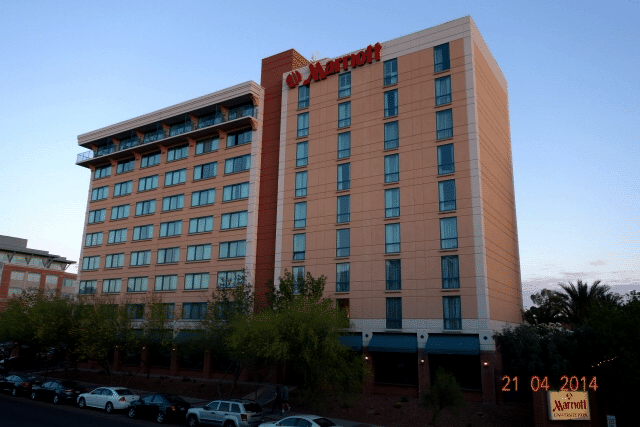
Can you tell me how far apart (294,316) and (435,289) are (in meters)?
14.7

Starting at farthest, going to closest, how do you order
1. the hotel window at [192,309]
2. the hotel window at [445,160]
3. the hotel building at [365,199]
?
the hotel window at [192,309], the hotel window at [445,160], the hotel building at [365,199]

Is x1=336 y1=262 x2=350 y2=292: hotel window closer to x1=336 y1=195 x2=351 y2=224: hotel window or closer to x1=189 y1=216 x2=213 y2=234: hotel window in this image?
x1=336 y1=195 x2=351 y2=224: hotel window

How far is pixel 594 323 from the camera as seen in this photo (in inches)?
1254

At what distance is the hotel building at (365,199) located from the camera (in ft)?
129

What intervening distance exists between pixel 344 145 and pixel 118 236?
3177cm

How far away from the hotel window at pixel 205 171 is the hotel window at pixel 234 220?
5410 millimetres

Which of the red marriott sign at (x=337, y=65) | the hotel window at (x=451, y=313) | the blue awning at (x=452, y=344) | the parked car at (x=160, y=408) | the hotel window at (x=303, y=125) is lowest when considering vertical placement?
the parked car at (x=160, y=408)

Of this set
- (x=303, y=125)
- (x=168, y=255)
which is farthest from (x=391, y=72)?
(x=168, y=255)

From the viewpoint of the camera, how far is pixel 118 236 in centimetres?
6181

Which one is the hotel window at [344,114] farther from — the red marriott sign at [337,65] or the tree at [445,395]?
the tree at [445,395]

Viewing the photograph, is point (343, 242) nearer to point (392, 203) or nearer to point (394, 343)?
point (392, 203)

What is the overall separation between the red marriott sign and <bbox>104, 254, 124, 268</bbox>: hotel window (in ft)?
94.8

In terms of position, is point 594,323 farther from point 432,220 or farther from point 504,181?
point 504,181

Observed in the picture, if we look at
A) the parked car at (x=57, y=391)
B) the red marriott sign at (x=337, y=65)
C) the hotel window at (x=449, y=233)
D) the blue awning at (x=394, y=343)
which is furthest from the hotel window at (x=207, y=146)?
the blue awning at (x=394, y=343)
